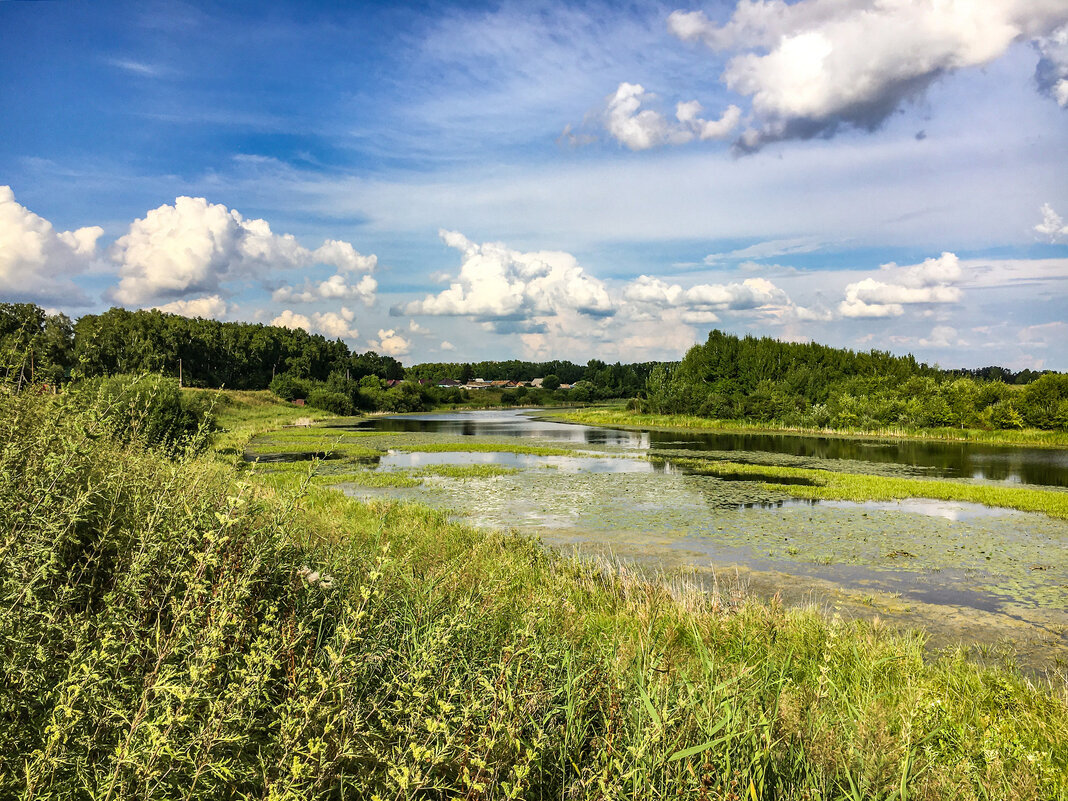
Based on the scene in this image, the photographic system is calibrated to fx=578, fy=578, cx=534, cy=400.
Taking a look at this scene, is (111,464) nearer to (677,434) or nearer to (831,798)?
(831,798)

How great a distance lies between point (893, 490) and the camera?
75.7 feet

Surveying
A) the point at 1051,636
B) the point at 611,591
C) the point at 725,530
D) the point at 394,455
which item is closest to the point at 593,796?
the point at 611,591

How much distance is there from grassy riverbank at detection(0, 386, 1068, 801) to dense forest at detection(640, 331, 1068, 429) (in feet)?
185

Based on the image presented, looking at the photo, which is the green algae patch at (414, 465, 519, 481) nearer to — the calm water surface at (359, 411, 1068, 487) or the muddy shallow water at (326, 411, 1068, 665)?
the muddy shallow water at (326, 411, 1068, 665)

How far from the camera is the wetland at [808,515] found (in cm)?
1101

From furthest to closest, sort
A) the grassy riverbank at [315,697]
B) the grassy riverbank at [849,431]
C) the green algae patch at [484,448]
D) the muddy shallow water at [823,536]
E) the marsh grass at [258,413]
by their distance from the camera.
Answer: the marsh grass at [258,413] → the grassy riverbank at [849,431] → the green algae patch at [484,448] → the muddy shallow water at [823,536] → the grassy riverbank at [315,697]

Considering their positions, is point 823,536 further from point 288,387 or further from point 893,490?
point 288,387

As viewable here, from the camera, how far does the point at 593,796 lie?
271 cm

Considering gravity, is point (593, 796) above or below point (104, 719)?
below

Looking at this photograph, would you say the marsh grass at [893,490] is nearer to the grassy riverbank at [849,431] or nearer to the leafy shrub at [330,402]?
the grassy riverbank at [849,431]

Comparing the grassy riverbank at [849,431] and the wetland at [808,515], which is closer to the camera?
the wetland at [808,515]

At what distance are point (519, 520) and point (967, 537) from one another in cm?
1249

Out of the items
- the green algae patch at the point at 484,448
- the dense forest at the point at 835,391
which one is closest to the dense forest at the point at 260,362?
the dense forest at the point at 835,391

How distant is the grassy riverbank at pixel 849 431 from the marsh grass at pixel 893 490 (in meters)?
27.3
